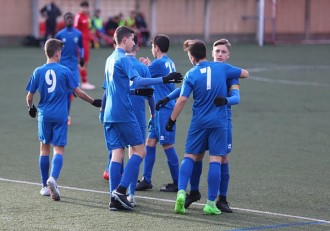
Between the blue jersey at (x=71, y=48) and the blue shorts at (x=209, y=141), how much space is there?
9.45 m

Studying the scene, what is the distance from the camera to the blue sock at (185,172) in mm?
10891

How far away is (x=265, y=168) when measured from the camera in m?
14.3

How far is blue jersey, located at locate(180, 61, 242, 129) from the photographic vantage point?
35.5 feet

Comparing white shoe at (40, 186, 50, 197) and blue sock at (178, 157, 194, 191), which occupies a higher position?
blue sock at (178, 157, 194, 191)

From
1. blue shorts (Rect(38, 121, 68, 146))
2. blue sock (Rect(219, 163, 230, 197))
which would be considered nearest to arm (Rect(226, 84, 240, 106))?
blue sock (Rect(219, 163, 230, 197))

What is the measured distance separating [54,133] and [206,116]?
2.25m

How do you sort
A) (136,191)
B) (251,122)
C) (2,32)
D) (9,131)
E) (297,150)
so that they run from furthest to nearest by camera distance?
(2,32) < (251,122) < (9,131) < (297,150) < (136,191)

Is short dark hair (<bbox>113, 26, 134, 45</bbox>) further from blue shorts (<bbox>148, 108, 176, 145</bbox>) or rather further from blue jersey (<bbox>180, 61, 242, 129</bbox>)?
blue shorts (<bbox>148, 108, 176, 145</bbox>)

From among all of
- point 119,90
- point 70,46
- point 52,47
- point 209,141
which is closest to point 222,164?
point 209,141

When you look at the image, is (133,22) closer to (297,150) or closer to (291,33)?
(291,33)

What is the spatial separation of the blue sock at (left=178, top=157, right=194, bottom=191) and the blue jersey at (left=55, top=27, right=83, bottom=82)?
946cm

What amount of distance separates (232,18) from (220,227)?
3983 cm

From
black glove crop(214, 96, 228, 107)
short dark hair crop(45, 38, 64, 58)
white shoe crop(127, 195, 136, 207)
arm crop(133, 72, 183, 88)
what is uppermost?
short dark hair crop(45, 38, 64, 58)

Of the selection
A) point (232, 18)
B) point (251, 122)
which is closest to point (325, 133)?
point (251, 122)
